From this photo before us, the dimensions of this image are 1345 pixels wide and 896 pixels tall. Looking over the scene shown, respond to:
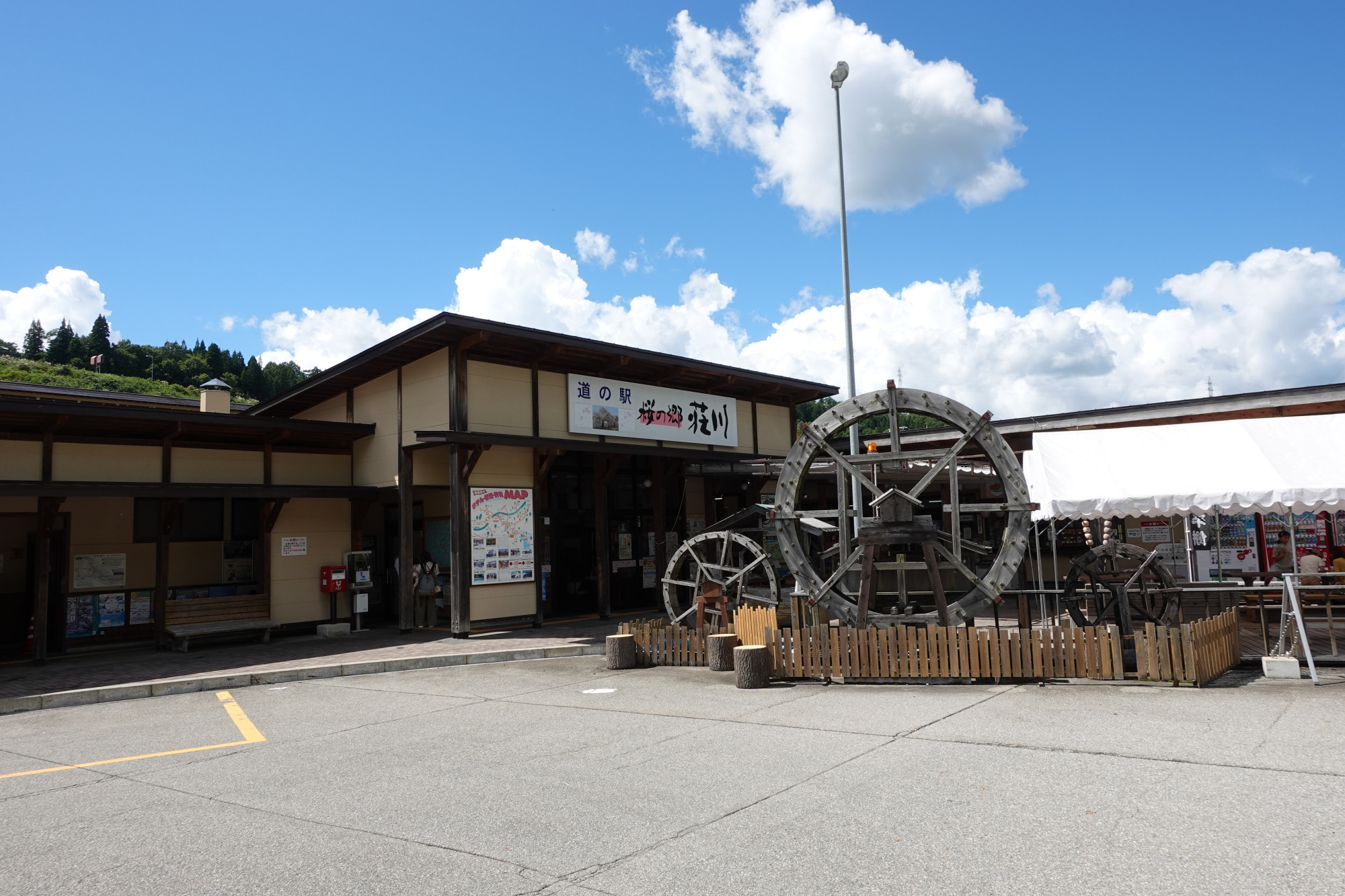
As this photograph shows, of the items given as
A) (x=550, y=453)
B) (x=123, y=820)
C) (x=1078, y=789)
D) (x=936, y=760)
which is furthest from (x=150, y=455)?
(x=1078, y=789)

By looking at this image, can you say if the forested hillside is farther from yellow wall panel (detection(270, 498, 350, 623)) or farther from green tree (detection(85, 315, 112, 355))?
yellow wall panel (detection(270, 498, 350, 623))

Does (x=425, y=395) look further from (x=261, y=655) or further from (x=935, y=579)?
(x=935, y=579)

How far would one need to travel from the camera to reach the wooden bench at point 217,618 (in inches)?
564

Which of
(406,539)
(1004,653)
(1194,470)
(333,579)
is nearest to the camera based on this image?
(1004,653)

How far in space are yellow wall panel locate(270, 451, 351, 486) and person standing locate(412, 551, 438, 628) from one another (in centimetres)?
238

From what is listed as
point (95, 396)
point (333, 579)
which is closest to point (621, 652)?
point (333, 579)

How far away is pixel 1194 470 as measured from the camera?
10.6 m

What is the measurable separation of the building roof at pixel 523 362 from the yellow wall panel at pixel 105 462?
10.6 ft

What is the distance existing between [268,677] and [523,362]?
7.23 metres

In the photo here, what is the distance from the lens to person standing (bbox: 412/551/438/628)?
54.7 feet

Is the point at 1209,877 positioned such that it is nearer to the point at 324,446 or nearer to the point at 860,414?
the point at 860,414

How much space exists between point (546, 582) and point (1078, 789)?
13.5 metres

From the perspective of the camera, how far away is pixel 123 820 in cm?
545

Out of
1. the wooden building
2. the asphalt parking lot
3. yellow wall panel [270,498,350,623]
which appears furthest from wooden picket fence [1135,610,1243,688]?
yellow wall panel [270,498,350,623]
